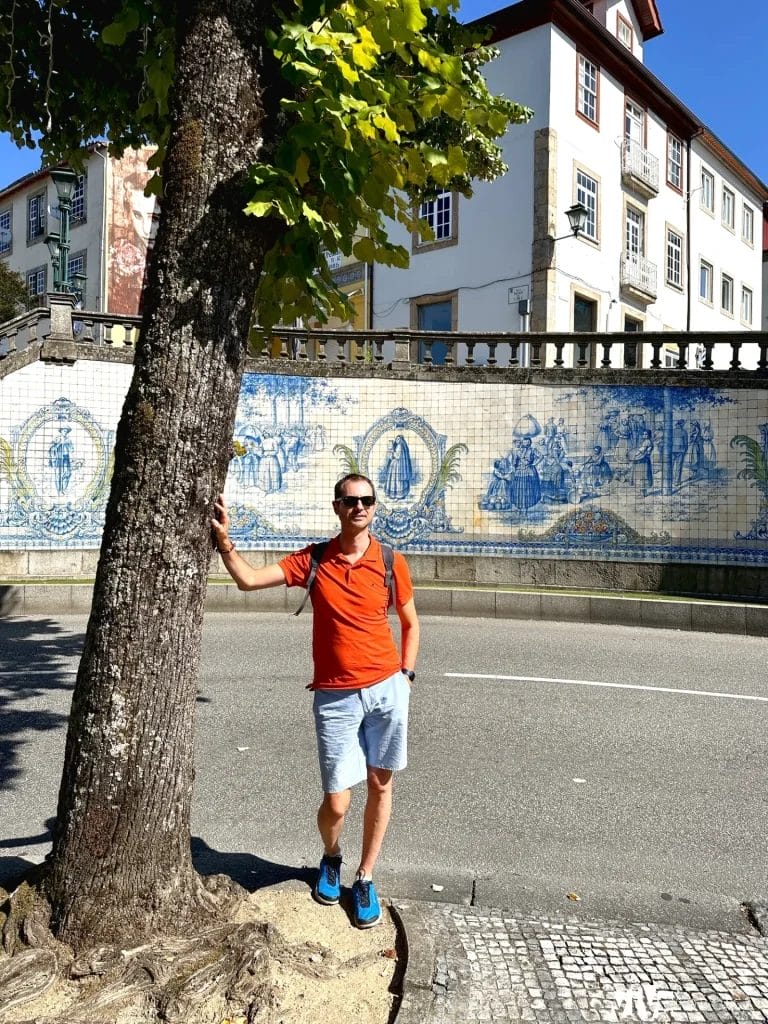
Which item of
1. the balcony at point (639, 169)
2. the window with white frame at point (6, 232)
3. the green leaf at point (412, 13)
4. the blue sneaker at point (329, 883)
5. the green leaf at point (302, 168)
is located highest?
the window with white frame at point (6, 232)

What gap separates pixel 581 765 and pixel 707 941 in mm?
2473

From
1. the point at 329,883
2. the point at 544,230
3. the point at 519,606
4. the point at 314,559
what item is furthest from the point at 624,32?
the point at 329,883

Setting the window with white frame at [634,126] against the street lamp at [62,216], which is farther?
the window with white frame at [634,126]

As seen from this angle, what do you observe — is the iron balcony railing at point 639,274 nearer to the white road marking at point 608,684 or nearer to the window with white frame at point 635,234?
the window with white frame at point 635,234

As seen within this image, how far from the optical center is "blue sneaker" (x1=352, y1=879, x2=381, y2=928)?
364 centimetres

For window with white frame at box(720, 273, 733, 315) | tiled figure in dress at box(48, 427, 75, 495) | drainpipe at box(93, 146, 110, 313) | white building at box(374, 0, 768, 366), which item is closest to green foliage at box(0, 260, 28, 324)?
drainpipe at box(93, 146, 110, 313)

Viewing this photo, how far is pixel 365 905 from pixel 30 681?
18.4ft

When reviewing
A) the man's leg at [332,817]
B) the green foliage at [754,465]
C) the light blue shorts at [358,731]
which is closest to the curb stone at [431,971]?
the man's leg at [332,817]

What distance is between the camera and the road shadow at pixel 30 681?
6.48 meters

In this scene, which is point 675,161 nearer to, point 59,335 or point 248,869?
point 59,335

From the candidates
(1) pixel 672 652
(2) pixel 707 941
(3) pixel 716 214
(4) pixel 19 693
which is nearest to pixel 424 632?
(1) pixel 672 652

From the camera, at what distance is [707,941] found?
141 inches

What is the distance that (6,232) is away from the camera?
4634cm

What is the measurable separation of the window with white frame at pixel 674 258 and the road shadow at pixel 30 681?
27.3m
